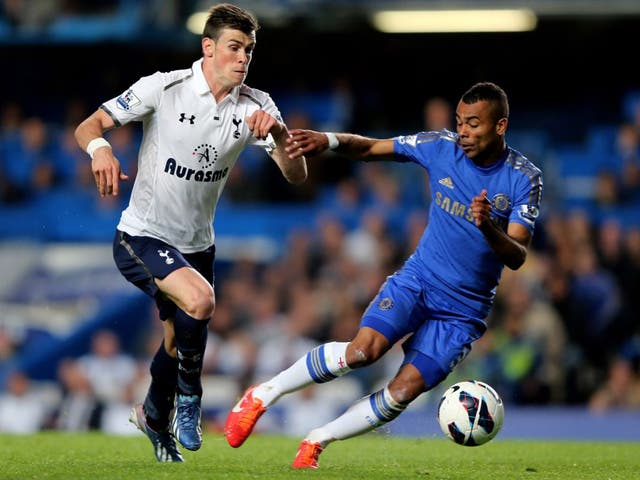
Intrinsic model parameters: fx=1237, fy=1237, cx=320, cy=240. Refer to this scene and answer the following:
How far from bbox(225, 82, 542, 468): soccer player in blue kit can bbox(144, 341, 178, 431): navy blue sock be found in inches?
27.7

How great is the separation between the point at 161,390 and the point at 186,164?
145 centimetres

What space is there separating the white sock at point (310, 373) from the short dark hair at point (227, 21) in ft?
6.41

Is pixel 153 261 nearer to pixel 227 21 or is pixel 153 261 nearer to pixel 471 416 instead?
pixel 227 21

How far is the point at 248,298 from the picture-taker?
15.1m

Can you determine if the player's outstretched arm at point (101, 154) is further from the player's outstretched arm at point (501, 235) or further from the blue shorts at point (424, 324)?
the player's outstretched arm at point (501, 235)

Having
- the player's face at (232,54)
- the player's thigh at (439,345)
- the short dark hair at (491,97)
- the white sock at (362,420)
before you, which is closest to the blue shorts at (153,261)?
the player's face at (232,54)

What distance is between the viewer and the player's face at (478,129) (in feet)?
23.9

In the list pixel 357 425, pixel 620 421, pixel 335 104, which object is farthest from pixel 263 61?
pixel 357 425

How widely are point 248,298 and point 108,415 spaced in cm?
227

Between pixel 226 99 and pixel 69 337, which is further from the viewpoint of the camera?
pixel 69 337

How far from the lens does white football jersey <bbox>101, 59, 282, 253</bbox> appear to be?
7371 millimetres

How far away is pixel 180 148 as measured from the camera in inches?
290

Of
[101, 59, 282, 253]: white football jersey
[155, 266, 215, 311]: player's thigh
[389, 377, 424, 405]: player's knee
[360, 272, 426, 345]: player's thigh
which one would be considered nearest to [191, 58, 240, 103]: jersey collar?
[101, 59, 282, 253]: white football jersey

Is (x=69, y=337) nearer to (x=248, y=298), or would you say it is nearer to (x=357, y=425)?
(x=248, y=298)
